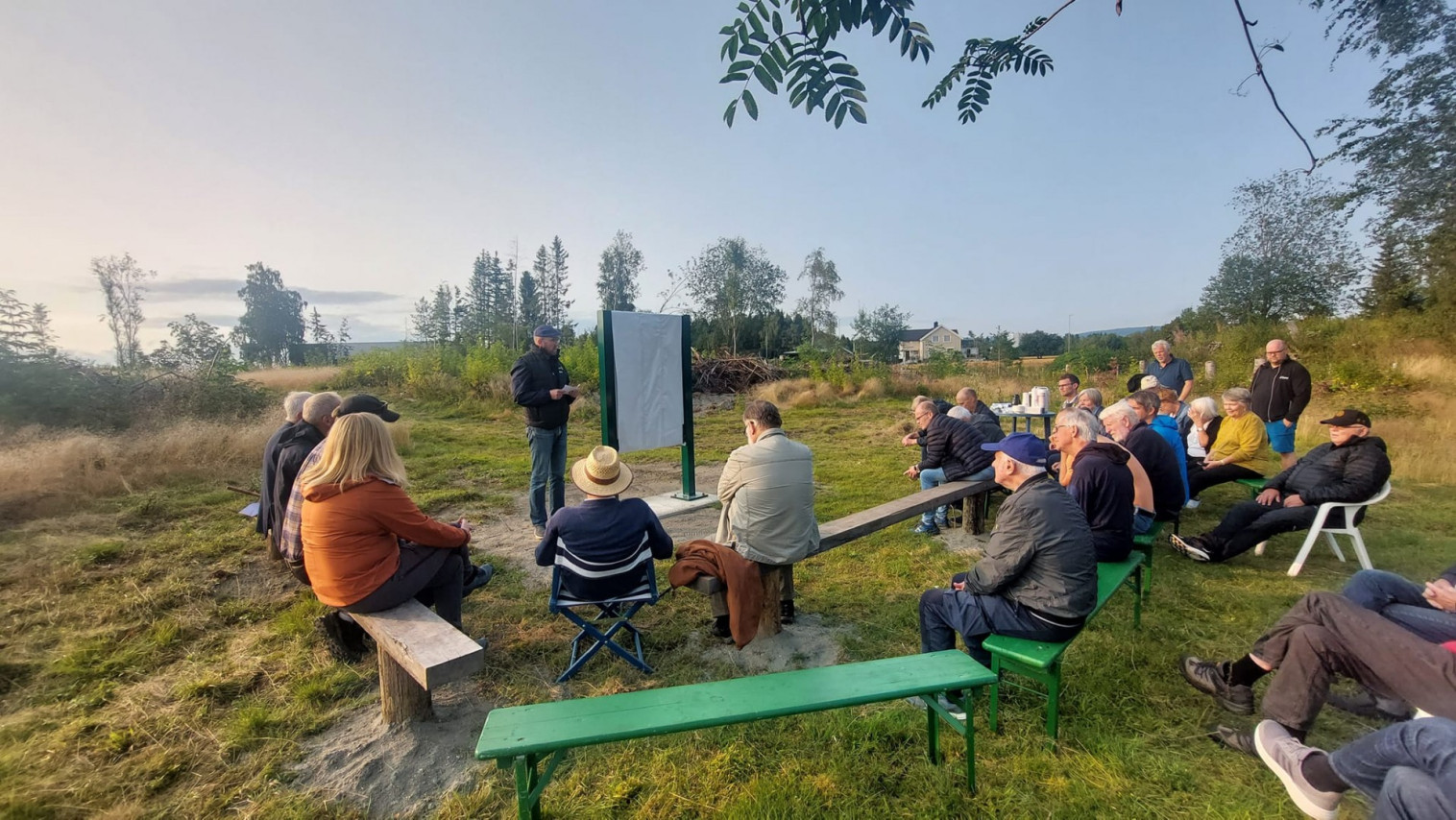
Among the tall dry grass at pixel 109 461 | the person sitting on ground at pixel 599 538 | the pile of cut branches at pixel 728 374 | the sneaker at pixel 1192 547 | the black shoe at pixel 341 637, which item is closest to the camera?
the person sitting on ground at pixel 599 538

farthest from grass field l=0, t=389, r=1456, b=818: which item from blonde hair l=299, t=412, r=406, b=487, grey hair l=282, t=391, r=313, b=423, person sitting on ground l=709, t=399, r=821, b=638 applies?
grey hair l=282, t=391, r=313, b=423

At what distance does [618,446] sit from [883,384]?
14.7m

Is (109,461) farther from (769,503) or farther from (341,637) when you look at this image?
(769,503)

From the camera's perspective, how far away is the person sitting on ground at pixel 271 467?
12.2ft

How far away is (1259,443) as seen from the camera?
5387 millimetres

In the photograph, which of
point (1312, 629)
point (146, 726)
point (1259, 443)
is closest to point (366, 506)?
point (146, 726)

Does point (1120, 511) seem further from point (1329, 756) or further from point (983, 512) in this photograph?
point (983, 512)

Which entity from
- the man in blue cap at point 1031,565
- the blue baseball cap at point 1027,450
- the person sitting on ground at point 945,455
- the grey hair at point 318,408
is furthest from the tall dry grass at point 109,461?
the blue baseball cap at point 1027,450

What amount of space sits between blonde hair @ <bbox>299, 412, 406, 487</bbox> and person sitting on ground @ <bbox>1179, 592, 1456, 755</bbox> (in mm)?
3968

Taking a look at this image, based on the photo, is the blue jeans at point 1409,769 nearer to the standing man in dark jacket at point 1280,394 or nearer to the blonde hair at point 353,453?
the blonde hair at point 353,453

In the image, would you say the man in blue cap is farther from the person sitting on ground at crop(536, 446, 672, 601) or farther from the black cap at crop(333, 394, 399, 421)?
the black cap at crop(333, 394, 399, 421)

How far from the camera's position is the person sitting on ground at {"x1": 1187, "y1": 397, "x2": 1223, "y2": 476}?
617cm

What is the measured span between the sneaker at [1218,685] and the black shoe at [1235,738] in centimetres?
18

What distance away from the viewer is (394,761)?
2.48m
